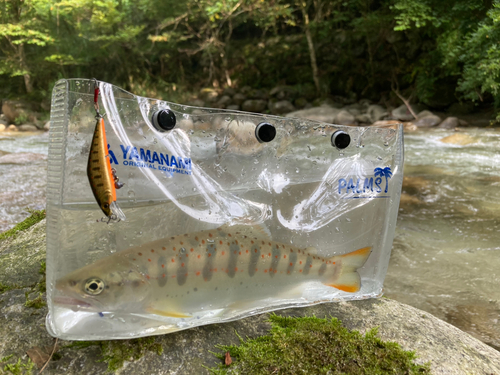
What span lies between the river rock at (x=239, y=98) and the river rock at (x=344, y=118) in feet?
19.5

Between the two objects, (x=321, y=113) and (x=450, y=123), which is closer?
(x=450, y=123)

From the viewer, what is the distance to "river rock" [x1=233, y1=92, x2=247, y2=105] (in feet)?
64.0

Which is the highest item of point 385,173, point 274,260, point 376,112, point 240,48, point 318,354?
point 240,48

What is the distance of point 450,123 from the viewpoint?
13.6 m

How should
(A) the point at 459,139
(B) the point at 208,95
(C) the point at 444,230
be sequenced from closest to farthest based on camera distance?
(C) the point at 444,230
(A) the point at 459,139
(B) the point at 208,95

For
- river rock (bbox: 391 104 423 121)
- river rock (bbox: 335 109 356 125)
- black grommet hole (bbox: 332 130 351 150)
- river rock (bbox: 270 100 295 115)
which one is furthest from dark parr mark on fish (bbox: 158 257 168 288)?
river rock (bbox: 270 100 295 115)

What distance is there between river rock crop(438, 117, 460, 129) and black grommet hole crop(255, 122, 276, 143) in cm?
1426

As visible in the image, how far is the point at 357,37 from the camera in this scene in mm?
19312

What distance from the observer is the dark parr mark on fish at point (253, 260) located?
4.44 feet

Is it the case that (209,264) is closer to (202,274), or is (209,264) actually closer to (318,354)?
(202,274)

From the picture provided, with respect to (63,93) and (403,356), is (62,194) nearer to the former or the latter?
(63,93)

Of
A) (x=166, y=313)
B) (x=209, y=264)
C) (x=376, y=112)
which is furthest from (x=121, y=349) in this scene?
(x=376, y=112)

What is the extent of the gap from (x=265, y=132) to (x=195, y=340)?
0.83 metres

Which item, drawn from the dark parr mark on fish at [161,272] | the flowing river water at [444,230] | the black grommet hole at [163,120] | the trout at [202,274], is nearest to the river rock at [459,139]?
the flowing river water at [444,230]
